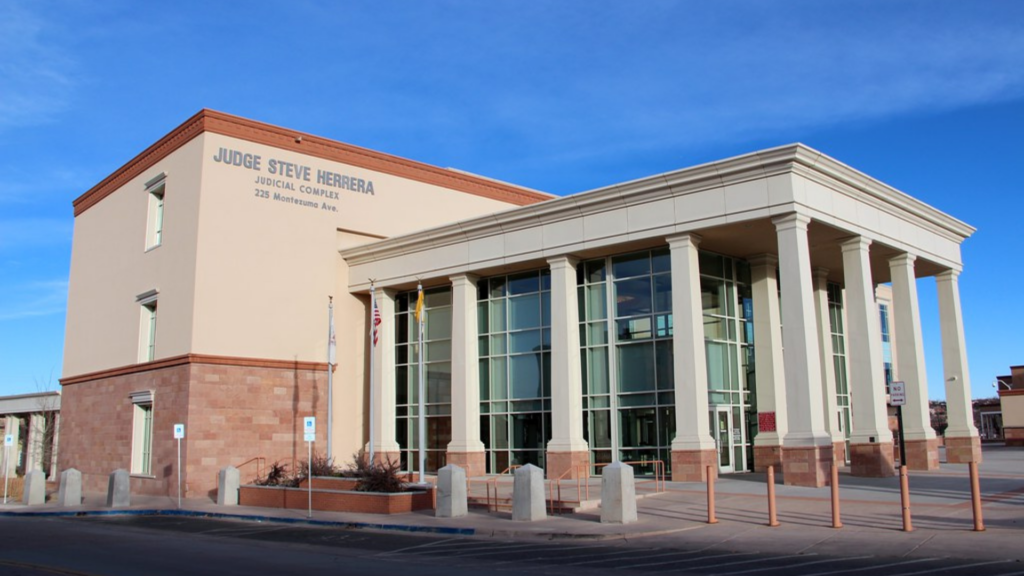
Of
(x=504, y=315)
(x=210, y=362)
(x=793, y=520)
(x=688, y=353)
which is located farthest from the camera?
(x=504, y=315)

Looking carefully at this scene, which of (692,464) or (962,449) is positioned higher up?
(962,449)

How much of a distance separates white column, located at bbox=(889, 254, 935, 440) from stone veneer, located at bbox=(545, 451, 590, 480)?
10.8 meters

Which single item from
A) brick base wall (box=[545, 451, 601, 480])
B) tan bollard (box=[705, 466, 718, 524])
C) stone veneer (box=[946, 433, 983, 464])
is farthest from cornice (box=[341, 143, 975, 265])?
tan bollard (box=[705, 466, 718, 524])

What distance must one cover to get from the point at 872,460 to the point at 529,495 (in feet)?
38.5

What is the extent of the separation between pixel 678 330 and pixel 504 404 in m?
8.39

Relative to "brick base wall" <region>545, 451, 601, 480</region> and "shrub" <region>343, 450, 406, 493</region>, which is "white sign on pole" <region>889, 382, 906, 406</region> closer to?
"brick base wall" <region>545, 451, 601, 480</region>

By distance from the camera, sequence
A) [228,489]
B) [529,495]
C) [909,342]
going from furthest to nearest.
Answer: [909,342] < [228,489] < [529,495]

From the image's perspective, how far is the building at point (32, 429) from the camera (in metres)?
48.8

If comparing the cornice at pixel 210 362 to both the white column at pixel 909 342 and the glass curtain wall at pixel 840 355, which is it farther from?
the white column at pixel 909 342

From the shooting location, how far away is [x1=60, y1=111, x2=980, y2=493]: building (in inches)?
992

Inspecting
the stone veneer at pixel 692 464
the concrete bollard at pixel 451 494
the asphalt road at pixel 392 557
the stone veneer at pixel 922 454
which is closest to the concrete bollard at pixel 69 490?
the asphalt road at pixel 392 557

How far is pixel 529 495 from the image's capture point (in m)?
18.5

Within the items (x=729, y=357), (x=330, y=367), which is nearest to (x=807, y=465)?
(x=729, y=357)

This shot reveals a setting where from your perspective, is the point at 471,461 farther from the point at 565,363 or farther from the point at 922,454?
the point at 922,454
